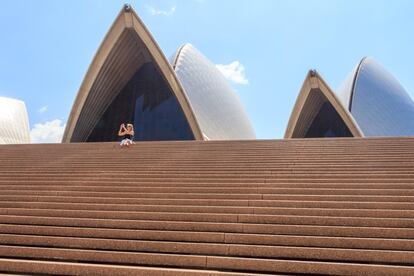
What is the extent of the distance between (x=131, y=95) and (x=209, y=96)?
5.30m

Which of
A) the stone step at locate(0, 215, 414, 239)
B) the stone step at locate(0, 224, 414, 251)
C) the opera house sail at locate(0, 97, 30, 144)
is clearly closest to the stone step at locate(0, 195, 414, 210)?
the stone step at locate(0, 215, 414, 239)

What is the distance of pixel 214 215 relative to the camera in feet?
13.4

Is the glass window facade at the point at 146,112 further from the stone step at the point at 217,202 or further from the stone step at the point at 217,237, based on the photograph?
the stone step at the point at 217,237

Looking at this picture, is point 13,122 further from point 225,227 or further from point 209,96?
point 225,227

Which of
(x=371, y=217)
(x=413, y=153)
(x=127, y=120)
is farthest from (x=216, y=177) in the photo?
(x=127, y=120)

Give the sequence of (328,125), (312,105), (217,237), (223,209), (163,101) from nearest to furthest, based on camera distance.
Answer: (217,237) < (223,209) < (163,101) < (312,105) < (328,125)

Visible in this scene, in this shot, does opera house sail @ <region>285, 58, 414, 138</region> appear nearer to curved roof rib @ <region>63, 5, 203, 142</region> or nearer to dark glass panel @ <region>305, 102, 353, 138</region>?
dark glass panel @ <region>305, 102, 353, 138</region>

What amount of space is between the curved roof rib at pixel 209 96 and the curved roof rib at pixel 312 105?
4.29 meters

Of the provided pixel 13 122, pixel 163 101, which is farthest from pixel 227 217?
pixel 13 122

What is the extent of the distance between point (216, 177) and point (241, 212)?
163 cm

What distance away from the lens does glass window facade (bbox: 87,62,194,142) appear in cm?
1811

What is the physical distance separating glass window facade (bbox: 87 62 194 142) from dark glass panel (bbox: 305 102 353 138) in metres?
7.56

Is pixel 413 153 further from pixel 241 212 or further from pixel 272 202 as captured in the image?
pixel 241 212

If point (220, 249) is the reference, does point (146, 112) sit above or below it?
above
